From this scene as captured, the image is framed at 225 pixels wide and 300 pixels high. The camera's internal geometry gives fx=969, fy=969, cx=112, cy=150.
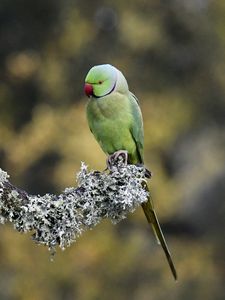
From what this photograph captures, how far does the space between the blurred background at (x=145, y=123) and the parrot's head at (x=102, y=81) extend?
4.55 metres

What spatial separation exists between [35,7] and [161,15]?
3.53 ft

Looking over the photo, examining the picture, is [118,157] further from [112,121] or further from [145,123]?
[145,123]

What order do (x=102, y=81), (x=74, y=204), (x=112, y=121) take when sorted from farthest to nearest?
1. (x=112, y=121)
2. (x=102, y=81)
3. (x=74, y=204)

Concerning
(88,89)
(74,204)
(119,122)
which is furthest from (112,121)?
(74,204)

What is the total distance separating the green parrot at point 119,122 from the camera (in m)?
3.18

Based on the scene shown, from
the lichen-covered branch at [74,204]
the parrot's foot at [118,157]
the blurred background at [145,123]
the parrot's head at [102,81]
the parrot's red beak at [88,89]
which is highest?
the blurred background at [145,123]

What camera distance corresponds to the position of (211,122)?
8.57m

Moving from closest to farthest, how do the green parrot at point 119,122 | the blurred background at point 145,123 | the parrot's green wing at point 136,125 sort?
the green parrot at point 119,122, the parrot's green wing at point 136,125, the blurred background at point 145,123

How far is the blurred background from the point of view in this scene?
7.97 meters

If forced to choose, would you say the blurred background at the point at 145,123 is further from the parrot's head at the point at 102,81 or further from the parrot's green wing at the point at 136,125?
the parrot's head at the point at 102,81

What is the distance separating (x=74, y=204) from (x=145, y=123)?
5036 mm

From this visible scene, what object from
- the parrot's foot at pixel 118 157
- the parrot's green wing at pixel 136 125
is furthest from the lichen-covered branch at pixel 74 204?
the parrot's green wing at pixel 136 125

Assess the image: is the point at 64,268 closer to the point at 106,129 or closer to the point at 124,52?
the point at 124,52

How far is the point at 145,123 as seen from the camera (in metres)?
7.80
